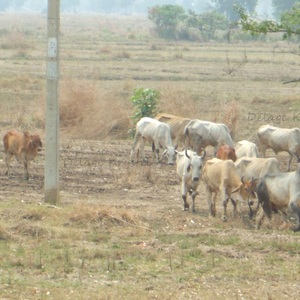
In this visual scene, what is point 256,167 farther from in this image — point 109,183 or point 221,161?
point 109,183

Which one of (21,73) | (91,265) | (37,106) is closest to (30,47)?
(21,73)

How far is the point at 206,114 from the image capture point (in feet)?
89.6

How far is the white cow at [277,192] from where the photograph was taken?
1354 cm

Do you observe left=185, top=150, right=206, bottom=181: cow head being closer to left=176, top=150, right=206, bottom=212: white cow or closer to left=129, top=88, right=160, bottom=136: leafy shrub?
left=176, top=150, right=206, bottom=212: white cow

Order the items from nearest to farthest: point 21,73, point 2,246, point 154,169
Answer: point 2,246 → point 154,169 → point 21,73

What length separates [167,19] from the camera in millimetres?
78000

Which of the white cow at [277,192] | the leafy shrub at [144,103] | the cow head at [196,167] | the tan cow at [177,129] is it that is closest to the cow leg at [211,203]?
the cow head at [196,167]

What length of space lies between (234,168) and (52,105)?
318 cm

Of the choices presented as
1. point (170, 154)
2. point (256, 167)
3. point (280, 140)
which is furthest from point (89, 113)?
point (256, 167)

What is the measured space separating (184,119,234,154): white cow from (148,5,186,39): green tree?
55.8m

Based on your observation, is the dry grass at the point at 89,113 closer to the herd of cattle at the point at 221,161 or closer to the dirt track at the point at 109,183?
the herd of cattle at the point at 221,161

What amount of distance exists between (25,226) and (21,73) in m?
27.5

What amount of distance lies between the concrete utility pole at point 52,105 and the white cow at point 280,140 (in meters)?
6.77

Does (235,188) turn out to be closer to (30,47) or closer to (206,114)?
(206,114)
